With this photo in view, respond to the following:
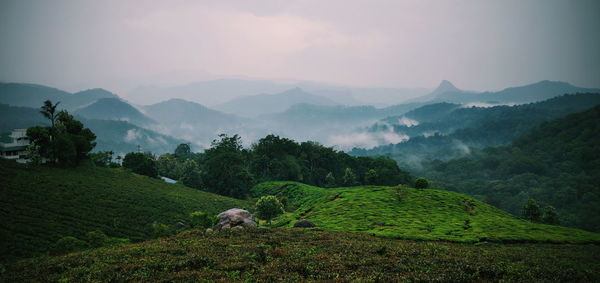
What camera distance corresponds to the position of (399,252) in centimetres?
2953

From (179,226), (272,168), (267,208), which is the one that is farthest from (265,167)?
(179,226)

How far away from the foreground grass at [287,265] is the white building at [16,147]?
3154 inches

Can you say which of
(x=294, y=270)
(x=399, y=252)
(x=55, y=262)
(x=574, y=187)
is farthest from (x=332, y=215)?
(x=574, y=187)

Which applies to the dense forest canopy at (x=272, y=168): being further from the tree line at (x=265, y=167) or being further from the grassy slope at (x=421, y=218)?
the grassy slope at (x=421, y=218)

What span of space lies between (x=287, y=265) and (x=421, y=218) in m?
41.1

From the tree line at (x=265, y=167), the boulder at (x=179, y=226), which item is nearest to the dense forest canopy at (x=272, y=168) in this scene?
the tree line at (x=265, y=167)

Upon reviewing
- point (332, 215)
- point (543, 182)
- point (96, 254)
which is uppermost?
point (96, 254)

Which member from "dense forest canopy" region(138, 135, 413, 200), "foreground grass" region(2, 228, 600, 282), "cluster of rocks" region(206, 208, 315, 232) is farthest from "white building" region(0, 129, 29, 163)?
"foreground grass" region(2, 228, 600, 282)

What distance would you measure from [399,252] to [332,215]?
33183 mm

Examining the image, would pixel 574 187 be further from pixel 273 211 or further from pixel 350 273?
pixel 350 273

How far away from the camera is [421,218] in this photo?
190ft

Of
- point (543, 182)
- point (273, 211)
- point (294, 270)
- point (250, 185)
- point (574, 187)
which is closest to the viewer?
point (294, 270)

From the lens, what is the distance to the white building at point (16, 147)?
86.4m

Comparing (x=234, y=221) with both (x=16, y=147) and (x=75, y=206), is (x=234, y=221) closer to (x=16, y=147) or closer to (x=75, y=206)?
(x=75, y=206)
